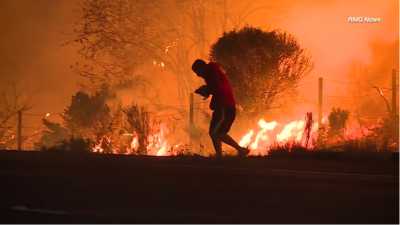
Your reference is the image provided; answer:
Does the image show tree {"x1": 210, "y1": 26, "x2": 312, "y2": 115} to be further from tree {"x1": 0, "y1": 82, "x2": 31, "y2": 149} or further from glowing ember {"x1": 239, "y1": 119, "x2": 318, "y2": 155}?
tree {"x1": 0, "y1": 82, "x2": 31, "y2": 149}

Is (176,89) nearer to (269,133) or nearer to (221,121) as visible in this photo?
(269,133)

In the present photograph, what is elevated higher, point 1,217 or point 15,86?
point 15,86

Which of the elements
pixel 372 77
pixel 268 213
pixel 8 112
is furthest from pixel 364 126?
pixel 268 213

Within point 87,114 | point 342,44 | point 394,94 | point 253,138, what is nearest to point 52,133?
point 87,114

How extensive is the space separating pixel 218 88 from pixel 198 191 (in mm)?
4778

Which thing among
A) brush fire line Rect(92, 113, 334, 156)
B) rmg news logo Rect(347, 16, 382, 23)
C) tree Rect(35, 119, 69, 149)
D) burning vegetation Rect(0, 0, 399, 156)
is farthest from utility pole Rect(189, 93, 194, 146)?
rmg news logo Rect(347, 16, 382, 23)

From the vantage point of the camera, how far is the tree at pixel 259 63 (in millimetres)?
21078

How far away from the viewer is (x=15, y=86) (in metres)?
29.5

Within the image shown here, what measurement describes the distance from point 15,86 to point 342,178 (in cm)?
2154

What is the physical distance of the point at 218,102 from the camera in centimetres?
1326

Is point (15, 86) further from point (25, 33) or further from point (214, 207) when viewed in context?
point (214, 207)

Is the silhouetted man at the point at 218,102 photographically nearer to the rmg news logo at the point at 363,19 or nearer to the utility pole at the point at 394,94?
the utility pole at the point at 394,94

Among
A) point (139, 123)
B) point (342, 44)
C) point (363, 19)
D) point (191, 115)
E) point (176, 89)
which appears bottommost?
point (139, 123)

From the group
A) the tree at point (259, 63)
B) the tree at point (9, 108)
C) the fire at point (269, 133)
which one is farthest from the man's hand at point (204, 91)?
the tree at point (9, 108)
